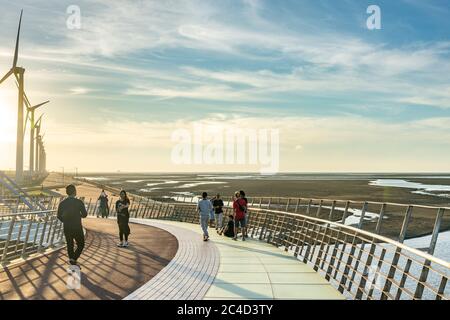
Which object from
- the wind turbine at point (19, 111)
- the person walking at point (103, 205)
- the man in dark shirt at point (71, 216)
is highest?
the wind turbine at point (19, 111)

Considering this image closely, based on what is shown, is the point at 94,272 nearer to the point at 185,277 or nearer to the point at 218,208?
the point at 185,277

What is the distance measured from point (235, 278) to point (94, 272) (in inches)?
123

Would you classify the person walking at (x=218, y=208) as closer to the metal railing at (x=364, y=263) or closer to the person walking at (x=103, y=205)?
the metal railing at (x=364, y=263)

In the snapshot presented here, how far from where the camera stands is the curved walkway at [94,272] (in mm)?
8414

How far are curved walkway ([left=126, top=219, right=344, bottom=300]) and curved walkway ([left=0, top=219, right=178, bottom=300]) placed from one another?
41cm

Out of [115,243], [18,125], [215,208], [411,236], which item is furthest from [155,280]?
[18,125]

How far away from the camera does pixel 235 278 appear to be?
390 inches

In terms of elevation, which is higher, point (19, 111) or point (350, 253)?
point (19, 111)

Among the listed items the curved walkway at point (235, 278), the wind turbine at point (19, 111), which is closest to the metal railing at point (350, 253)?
the curved walkway at point (235, 278)

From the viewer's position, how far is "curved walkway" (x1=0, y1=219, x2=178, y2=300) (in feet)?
27.6

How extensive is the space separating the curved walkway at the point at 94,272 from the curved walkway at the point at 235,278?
1.35 ft

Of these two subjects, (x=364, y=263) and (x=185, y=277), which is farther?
(x=185, y=277)

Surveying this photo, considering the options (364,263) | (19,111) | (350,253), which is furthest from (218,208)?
(19,111)

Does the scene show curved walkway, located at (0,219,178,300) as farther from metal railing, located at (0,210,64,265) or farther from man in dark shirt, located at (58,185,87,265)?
man in dark shirt, located at (58,185,87,265)
